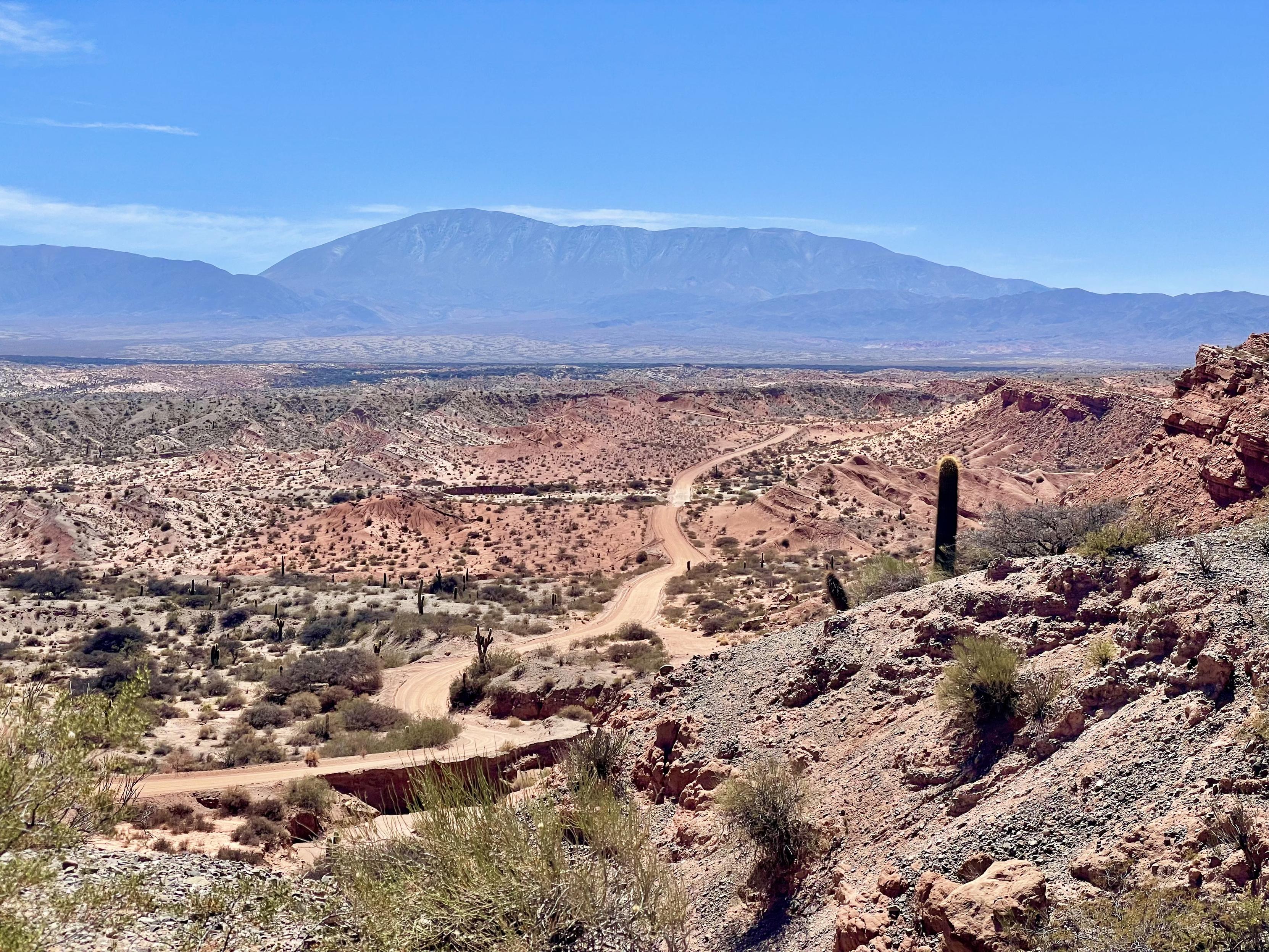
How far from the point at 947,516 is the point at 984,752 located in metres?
14.4

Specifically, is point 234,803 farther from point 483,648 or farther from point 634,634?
point 634,634

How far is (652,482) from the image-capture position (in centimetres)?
6931

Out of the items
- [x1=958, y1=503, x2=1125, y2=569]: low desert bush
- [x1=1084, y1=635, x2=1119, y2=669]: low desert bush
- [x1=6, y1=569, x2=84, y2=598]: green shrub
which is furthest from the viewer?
[x1=6, y1=569, x2=84, y2=598]: green shrub

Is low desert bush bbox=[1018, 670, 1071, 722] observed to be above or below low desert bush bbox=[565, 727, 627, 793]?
above

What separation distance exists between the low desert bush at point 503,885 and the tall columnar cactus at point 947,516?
1427cm

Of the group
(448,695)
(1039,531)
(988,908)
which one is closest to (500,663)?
(448,695)

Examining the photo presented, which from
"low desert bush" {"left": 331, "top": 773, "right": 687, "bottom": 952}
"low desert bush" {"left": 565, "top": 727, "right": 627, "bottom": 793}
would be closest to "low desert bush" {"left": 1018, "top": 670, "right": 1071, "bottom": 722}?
"low desert bush" {"left": 331, "top": 773, "right": 687, "bottom": 952}

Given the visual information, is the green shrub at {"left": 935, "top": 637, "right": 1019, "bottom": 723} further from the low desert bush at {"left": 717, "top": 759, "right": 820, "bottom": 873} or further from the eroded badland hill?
the low desert bush at {"left": 717, "top": 759, "right": 820, "bottom": 873}

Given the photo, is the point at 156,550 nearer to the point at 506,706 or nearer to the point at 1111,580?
the point at 506,706

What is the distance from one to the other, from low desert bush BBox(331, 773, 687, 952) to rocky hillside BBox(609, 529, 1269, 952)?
1.06 metres

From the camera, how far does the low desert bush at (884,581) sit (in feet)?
70.7

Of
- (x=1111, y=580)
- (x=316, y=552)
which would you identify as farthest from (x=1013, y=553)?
(x=316, y=552)

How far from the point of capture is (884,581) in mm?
22453

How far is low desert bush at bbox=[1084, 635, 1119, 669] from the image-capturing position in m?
11.5
